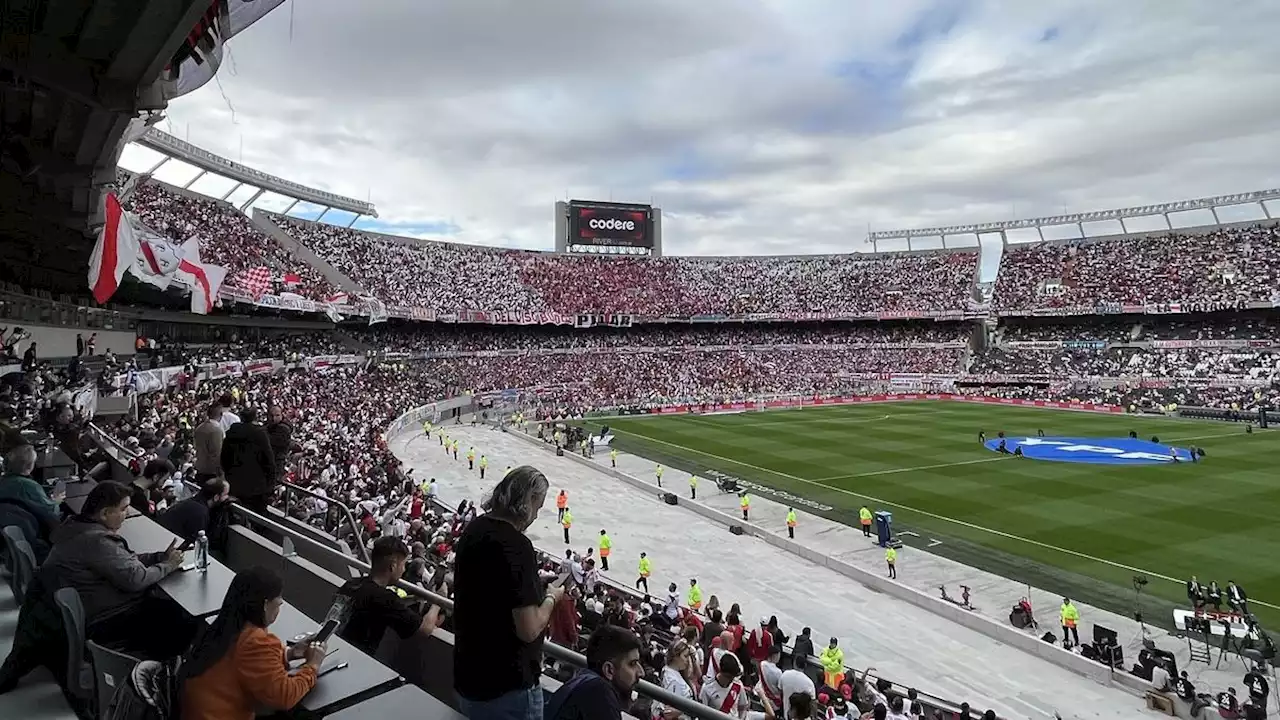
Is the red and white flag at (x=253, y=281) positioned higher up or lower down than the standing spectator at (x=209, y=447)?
higher up

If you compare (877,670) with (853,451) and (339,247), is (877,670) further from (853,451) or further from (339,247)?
(339,247)

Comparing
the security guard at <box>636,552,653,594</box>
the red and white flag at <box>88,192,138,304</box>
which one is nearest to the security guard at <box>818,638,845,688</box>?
the security guard at <box>636,552,653,594</box>

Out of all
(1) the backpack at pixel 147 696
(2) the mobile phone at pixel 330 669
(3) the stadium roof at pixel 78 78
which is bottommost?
(2) the mobile phone at pixel 330 669

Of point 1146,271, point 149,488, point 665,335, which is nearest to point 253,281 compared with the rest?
point 149,488

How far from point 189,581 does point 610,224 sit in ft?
239

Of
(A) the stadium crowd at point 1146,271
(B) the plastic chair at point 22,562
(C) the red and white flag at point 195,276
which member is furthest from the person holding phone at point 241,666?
(A) the stadium crowd at point 1146,271

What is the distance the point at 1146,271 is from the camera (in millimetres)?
64688

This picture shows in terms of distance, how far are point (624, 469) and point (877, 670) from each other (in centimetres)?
2003

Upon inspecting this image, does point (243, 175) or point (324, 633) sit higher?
point (243, 175)

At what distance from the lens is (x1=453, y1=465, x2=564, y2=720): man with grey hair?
9.88 ft

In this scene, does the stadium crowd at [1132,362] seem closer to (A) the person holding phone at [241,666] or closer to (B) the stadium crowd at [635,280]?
(B) the stadium crowd at [635,280]

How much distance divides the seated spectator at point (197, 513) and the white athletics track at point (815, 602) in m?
11.9

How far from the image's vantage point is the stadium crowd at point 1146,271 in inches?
2322

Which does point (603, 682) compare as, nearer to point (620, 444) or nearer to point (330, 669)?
point (330, 669)
